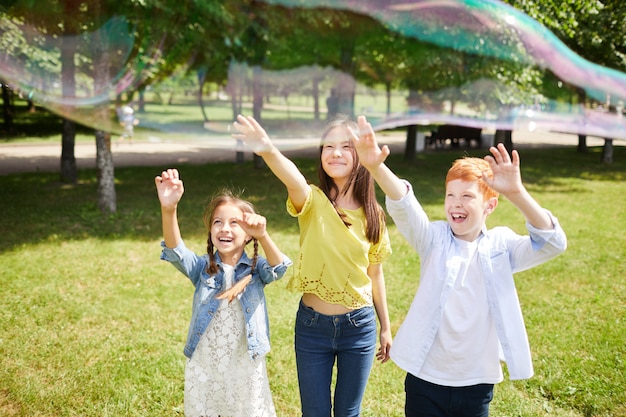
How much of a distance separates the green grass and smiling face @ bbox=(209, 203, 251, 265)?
1497mm

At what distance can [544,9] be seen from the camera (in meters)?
10.7

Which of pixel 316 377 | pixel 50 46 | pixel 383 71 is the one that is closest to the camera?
pixel 316 377

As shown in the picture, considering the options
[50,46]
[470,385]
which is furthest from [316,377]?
[50,46]

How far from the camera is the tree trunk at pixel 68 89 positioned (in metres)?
5.99

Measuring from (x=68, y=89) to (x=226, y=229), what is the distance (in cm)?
378

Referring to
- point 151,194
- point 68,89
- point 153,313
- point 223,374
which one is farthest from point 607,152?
point 223,374

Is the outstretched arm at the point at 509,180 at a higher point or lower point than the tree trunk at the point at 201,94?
lower

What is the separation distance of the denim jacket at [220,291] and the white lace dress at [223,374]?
56 millimetres

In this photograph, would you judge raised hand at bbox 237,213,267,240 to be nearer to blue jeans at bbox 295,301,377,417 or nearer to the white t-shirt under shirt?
blue jeans at bbox 295,301,377,417

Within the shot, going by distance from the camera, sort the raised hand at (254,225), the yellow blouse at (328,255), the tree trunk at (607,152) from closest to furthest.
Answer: the raised hand at (254,225), the yellow blouse at (328,255), the tree trunk at (607,152)

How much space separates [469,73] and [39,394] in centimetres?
618

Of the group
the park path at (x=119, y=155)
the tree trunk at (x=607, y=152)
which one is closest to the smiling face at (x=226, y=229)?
the park path at (x=119, y=155)

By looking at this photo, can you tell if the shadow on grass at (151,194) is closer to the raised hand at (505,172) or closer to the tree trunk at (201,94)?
the tree trunk at (201,94)

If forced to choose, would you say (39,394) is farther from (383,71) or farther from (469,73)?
(469,73)
